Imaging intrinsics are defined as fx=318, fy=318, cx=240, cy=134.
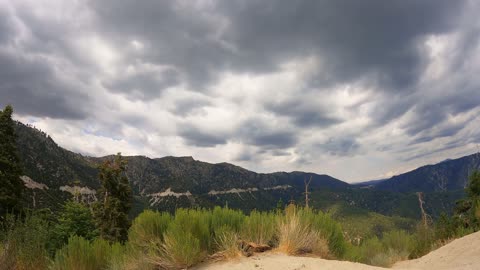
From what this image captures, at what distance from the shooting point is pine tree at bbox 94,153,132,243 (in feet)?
100

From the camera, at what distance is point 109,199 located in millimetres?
31078

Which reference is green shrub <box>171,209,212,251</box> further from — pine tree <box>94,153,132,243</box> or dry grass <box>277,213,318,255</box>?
pine tree <box>94,153,132,243</box>

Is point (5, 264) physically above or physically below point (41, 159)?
below

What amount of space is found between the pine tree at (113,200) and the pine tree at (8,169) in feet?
22.3

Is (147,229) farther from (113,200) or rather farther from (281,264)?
(113,200)

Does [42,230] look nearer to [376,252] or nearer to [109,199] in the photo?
[376,252]

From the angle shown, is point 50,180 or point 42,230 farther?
point 50,180

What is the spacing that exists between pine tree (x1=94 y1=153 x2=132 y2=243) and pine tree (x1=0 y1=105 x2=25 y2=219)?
679 cm

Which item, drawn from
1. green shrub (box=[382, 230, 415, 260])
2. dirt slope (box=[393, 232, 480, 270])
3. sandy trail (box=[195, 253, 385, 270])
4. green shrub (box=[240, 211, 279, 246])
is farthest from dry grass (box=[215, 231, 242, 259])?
green shrub (box=[382, 230, 415, 260])

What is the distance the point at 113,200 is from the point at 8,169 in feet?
29.8

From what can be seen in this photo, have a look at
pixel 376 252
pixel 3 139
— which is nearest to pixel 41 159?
pixel 3 139

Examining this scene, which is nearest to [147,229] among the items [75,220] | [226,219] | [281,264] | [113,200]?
[226,219]

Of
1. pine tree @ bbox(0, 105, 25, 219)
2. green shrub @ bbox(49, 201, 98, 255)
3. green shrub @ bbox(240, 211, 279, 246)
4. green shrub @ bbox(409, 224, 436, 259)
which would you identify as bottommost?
green shrub @ bbox(409, 224, 436, 259)

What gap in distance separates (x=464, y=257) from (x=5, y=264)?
1293cm
